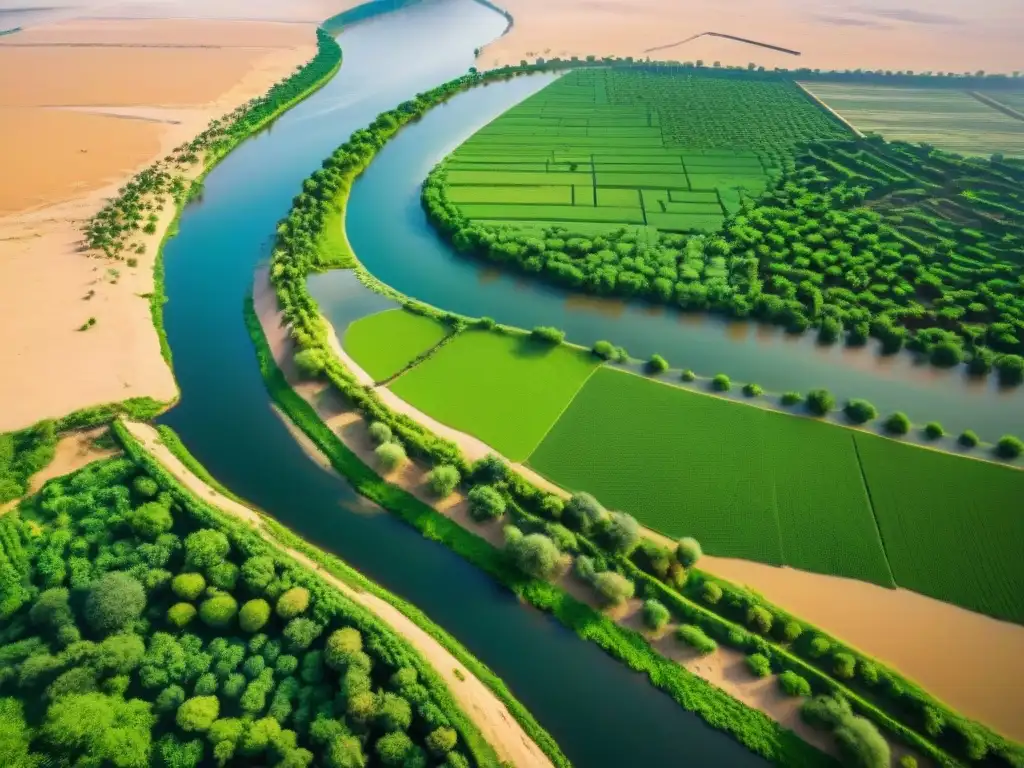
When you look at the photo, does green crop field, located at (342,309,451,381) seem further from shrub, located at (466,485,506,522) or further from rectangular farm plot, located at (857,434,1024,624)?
rectangular farm plot, located at (857,434,1024,624)

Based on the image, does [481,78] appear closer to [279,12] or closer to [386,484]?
[279,12]

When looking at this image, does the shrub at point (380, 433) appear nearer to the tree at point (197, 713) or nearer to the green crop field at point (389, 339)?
the green crop field at point (389, 339)

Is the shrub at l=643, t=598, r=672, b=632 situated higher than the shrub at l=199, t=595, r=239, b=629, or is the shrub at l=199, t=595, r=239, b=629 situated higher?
the shrub at l=199, t=595, r=239, b=629

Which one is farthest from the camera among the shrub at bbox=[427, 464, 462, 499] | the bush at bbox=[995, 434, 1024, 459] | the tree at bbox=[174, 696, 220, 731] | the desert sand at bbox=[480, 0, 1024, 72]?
the desert sand at bbox=[480, 0, 1024, 72]

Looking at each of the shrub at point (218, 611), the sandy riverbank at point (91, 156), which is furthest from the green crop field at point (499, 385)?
the sandy riverbank at point (91, 156)

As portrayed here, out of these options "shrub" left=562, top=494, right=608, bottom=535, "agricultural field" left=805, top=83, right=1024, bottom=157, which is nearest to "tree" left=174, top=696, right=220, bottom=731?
"shrub" left=562, top=494, right=608, bottom=535

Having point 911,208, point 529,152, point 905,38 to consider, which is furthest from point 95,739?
point 905,38
